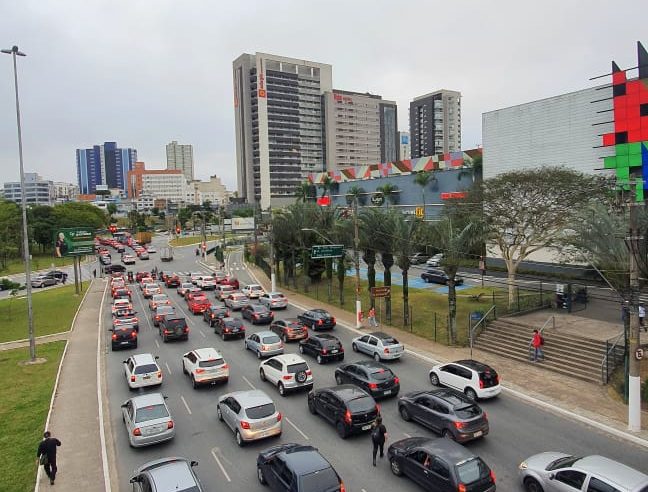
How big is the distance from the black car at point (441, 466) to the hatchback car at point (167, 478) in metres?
5.56

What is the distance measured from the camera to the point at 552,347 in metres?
26.0

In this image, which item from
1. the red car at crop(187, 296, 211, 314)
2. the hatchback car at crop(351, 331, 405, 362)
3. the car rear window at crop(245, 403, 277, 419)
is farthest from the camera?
the red car at crop(187, 296, 211, 314)

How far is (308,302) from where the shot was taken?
148 feet

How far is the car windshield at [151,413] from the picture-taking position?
16.4 meters

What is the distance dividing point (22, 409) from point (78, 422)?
3.52 meters

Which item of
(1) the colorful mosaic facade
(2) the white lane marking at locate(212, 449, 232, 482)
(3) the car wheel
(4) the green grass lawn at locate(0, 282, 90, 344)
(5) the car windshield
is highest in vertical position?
(1) the colorful mosaic facade

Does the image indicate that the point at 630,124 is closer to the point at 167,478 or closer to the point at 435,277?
the point at 435,277

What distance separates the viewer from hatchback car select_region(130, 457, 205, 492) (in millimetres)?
11641

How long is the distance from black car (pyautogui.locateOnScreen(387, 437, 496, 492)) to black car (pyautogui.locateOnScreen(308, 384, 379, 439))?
2369mm

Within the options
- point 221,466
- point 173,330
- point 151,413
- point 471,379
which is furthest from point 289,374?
point 173,330

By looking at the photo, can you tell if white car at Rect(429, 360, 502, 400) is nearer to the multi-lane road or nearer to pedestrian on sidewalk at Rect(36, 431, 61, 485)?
the multi-lane road

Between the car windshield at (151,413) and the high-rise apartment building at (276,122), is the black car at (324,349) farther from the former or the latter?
the high-rise apartment building at (276,122)

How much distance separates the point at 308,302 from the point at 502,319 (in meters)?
19.1

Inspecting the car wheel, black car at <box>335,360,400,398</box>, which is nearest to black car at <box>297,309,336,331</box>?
black car at <box>335,360,400,398</box>
